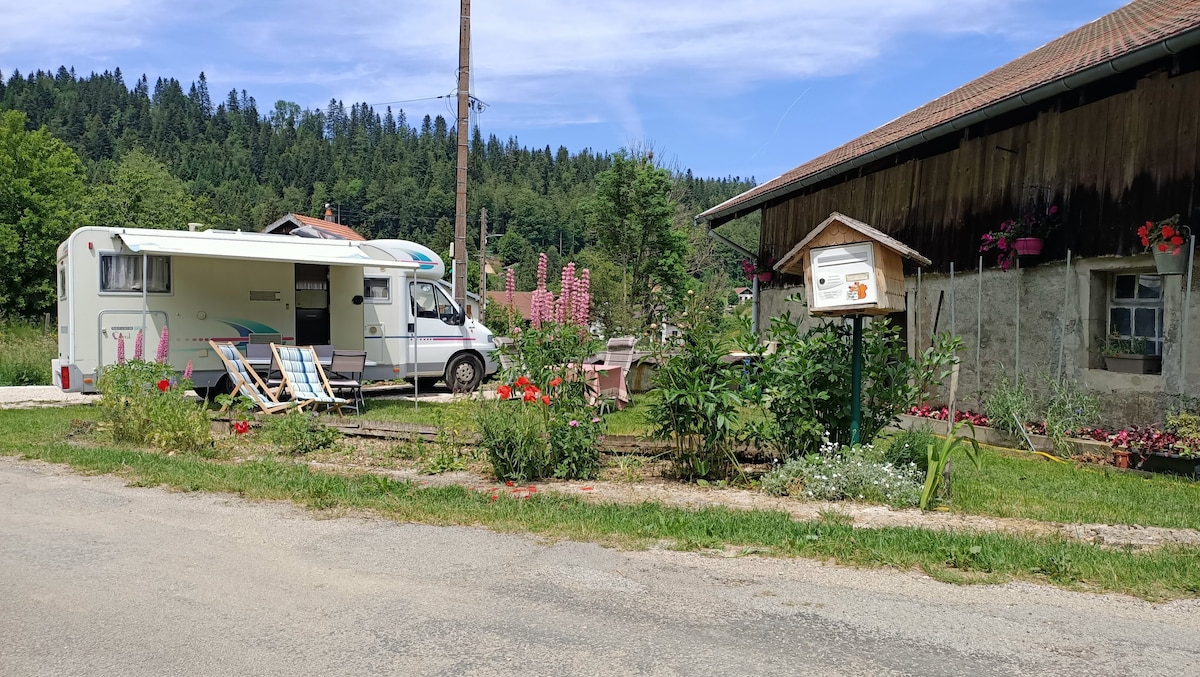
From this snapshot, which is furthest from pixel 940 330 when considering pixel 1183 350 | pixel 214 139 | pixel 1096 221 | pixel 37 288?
pixel 214 139

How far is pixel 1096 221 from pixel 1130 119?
41.6 inches

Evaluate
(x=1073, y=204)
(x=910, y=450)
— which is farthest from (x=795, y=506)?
(x=1073, y=204)

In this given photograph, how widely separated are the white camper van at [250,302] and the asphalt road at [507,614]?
724 centimetres

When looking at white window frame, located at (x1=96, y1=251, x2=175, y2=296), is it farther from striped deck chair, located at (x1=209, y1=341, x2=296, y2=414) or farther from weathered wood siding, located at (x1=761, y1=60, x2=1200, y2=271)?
weathered wood siding, located at (x1=761, y1=60, x2=1200, y2=271)

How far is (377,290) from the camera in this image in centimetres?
1422

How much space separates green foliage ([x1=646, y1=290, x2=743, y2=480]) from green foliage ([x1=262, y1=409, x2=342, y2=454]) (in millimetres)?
3698

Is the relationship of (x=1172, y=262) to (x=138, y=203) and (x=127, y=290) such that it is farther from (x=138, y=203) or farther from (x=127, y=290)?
(x=138, y=203)

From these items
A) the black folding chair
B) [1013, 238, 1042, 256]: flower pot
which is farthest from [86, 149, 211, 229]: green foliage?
[1013, 238, 1042, 256]: flower pot

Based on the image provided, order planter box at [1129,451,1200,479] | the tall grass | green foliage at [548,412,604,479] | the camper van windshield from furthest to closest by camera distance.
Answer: the tall grass, the camper van windshield, planter box at [1129,451,1200,479], green foliage at [548,412,604,479]

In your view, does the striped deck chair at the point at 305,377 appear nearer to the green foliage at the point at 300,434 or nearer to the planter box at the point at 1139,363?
the green foliage at the point at 300,434

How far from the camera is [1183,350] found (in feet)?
26.9

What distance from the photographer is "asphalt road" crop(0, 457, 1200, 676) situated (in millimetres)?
3330

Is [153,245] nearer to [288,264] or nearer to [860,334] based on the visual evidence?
[288,264]

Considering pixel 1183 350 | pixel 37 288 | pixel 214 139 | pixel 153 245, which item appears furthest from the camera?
pixel 214 139
